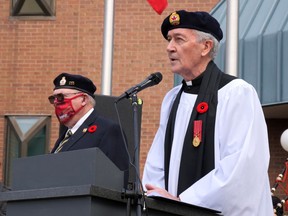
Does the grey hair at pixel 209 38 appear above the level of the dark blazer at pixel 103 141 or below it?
above

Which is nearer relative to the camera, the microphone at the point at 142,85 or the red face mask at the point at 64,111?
the microphone at the point at 142,85

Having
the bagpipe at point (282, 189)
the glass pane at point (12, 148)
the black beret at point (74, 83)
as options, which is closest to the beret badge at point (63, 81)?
the black beret at point (74, 83)

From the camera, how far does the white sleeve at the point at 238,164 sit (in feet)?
16.9

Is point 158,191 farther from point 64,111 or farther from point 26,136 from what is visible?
point 26,136

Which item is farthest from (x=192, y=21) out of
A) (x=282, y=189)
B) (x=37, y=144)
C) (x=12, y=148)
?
(x=12, y=148)

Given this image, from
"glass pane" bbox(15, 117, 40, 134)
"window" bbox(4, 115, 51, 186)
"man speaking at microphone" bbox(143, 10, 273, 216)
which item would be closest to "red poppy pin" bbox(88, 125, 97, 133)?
"man speaking at microphone" bbox(143, 10, 273, 216)

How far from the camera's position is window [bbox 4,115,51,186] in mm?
17609

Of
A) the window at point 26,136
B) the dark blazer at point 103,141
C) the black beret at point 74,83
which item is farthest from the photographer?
the window at point 26,136

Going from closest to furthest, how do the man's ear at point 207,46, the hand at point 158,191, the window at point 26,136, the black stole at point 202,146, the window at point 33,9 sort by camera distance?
the hand at point 158,191, the black stole at point 202,146, the man's ear at point 207,46, the window at point 26,136, the window at point 33,9

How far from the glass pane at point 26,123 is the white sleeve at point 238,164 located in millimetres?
12412

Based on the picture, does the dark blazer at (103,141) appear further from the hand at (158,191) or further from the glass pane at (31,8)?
the glass pane at (31,8)

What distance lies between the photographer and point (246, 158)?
17.1 feet

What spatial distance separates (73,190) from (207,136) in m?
1.27

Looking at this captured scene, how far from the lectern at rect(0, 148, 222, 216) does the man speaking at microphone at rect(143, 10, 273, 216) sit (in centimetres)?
30
